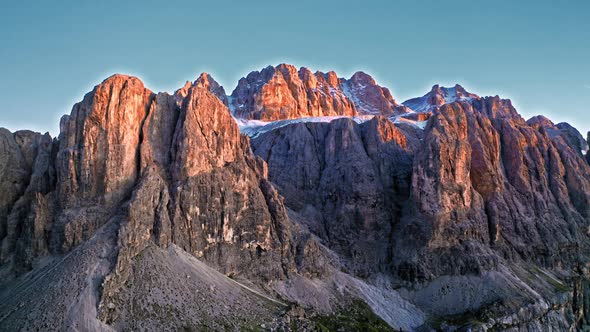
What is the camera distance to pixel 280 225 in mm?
Result: 123062

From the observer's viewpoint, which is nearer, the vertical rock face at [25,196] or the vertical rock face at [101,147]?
the vertical rock face at [25,196]

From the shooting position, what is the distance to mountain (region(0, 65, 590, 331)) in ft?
301

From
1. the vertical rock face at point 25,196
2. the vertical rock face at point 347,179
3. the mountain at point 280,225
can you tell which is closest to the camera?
the mountain at point 280,225

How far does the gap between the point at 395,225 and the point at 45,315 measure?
93.0 metres

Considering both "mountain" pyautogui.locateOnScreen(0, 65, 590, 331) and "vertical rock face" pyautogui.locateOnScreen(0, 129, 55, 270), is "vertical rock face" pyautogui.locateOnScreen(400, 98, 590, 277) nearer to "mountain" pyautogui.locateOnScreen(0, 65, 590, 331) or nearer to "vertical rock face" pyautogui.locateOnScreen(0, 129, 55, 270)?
"mountain" pyautogui.locateOnScreen(0, 65, 590, 331)

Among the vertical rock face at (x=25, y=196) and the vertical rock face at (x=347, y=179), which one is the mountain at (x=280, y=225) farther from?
the vertical rock face at (x=347, y=179)

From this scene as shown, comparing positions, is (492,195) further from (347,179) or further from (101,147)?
(101,147)

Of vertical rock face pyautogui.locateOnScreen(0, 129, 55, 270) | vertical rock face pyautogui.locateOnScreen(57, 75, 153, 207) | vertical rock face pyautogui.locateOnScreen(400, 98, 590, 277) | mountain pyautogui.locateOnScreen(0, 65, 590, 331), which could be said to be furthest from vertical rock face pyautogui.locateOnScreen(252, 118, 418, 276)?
vertical rock face pyautogui.locateOnScreen(0, 129, 55, 270)

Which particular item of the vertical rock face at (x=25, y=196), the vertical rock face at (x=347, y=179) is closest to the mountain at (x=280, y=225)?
the vertical rock face at (x=25, y=196)

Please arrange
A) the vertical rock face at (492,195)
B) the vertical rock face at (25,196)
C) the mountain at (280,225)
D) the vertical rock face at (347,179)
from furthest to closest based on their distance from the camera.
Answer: the vertical rock face at (347,179)
the vertical rock face at (492,195)
the vertical rock face at (25,196)
the mountain at (280,225)

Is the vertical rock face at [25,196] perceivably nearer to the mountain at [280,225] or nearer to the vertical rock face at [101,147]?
the mountain at [280,225]

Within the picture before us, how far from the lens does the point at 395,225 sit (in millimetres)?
146250

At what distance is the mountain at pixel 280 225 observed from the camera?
9162 centimetres

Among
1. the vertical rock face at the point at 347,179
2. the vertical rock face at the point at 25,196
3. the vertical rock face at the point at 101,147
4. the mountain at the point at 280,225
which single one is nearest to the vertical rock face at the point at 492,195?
the mountain at the point at 280,225
